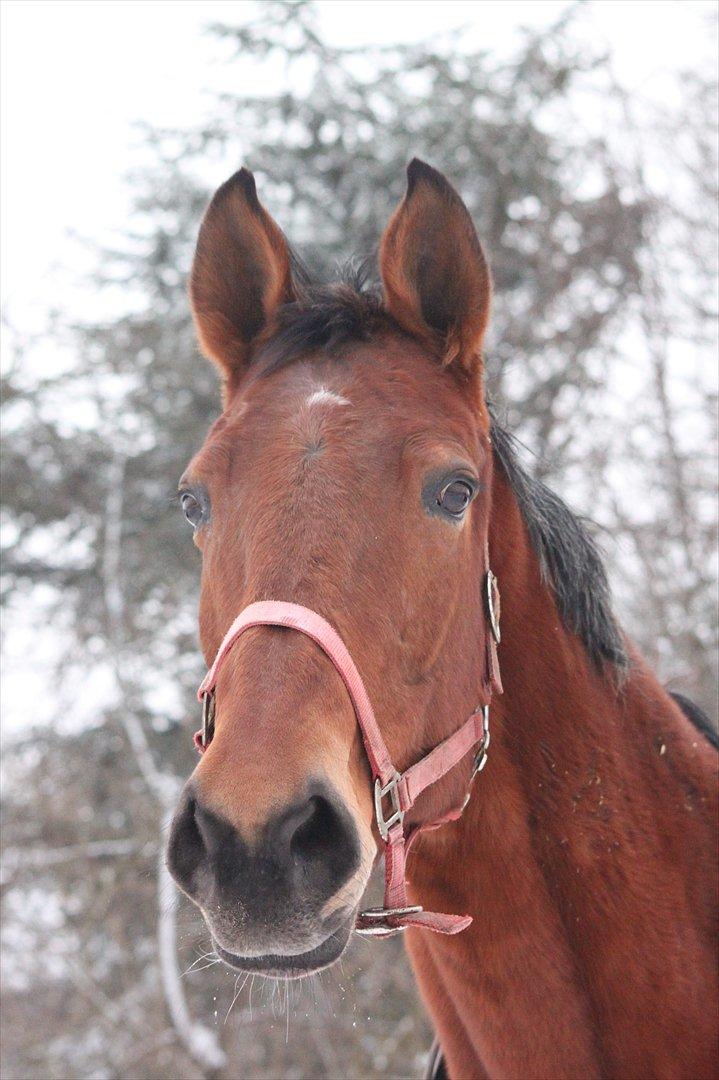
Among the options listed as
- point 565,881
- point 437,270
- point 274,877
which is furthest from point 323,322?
point 565,881

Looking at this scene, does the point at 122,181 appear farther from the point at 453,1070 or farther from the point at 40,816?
the point at 453,1070

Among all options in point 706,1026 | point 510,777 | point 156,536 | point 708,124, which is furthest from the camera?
point 708,124

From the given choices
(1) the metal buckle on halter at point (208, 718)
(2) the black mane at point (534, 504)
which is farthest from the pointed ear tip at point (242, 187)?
(1) the metal buckle on halter at point (208, 718)

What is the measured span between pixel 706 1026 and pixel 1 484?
7515 millimetres

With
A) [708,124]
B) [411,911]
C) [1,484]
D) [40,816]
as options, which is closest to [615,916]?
[411,911]

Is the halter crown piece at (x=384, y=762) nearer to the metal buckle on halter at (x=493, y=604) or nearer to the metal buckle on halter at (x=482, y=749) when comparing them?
the metal buckle on halter at (x=482, y=749)

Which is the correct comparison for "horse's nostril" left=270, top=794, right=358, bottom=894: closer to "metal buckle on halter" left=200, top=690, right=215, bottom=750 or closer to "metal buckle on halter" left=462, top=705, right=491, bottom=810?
"metal buckle on halter" left=200, top=690, right=215, bottom=750

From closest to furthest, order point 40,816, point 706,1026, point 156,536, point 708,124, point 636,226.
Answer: point 706,1026, point 40,816, point 156,536, point 636,226, point 708,124

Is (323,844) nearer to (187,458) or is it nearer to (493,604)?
(493,604)

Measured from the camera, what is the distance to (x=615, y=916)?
7.54 ft

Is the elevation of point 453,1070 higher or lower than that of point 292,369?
lower

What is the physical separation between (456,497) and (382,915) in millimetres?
951

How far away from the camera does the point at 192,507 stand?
95.4 inches

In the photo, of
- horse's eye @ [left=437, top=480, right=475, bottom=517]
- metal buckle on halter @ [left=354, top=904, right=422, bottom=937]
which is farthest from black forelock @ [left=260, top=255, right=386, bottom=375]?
metal buckle on halter @ [left=354, top=904, right=422, bottom=937]
